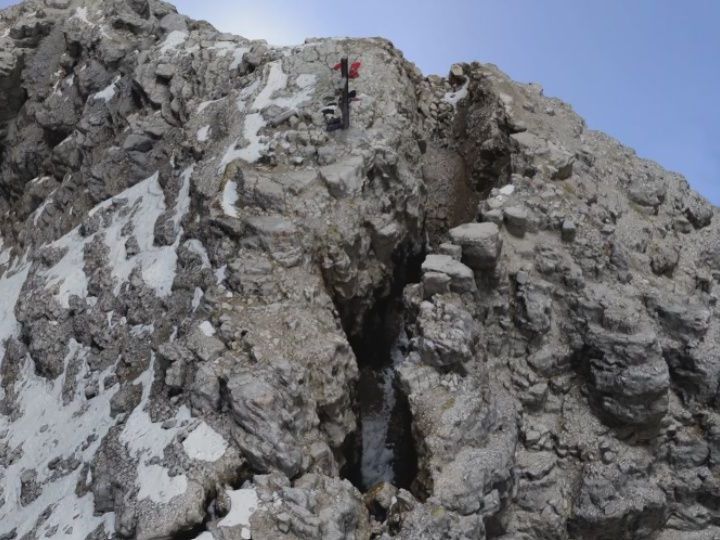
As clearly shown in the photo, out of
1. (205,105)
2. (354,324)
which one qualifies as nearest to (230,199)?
(354,324)

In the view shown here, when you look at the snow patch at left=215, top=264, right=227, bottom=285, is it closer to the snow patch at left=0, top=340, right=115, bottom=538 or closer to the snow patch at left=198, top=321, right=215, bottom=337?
the snow patch at left=198, top=321, right=215, bottom=337

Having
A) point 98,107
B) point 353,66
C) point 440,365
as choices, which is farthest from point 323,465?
point 98,107

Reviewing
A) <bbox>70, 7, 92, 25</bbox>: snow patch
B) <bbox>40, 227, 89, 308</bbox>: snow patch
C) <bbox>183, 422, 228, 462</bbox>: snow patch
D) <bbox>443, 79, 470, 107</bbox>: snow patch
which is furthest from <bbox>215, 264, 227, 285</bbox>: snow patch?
<bbox>70, 7, 92, 25</bbox>: snow patch

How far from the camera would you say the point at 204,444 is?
52.8 ft

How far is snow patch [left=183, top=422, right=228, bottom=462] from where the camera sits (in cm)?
1588

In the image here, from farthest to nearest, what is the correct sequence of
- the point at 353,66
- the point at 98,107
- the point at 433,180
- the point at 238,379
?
the point at 98,107 < the point at 433,180 < the point at 353,66 < the point at 238,379

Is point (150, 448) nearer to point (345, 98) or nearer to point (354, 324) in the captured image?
point (354, 324)

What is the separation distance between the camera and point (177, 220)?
22875 millimetres

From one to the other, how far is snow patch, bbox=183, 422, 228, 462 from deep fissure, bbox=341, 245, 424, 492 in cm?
498

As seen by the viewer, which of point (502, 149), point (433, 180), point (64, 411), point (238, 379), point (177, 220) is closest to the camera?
point (238, 379)

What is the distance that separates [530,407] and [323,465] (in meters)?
7.33

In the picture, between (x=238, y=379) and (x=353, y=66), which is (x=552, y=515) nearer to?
(x=238, y=379)

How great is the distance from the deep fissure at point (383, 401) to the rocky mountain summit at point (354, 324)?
11cm

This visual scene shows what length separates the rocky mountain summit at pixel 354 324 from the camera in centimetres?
1669
